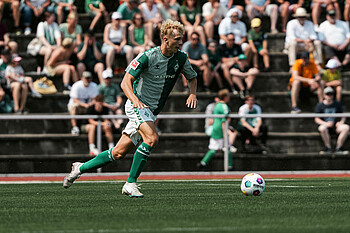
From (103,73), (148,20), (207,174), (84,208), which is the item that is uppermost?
(148,20)

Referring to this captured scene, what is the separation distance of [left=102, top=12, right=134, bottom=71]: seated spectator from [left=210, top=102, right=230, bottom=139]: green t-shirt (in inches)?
129

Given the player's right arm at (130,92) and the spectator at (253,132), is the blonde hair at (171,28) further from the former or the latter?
the spectator at (253,132)

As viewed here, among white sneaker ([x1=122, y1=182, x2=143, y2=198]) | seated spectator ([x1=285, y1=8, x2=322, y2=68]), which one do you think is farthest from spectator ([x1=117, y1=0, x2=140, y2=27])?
white sneaker ([x1=122, y1=182, x2=143, y2=198])

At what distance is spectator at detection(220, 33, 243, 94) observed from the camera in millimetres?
20469

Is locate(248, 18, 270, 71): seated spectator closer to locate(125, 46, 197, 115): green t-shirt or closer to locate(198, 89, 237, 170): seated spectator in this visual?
locate(198, 89, 237, 170): seated spectator

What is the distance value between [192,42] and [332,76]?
3.69 m

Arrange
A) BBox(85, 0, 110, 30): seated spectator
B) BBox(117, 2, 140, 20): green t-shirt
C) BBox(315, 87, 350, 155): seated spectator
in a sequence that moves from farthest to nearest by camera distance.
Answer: BBox(85, 0, 110, 30): seated spectator, BBox(117, 2, 140, 20): green t-shirt, BBox(315, 87, 350, 155): seated spectator

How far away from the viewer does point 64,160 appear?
1806 cm

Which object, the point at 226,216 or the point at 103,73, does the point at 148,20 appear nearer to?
the point at 103,73

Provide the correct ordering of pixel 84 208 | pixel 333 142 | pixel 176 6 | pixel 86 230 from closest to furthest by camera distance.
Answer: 1. pixel 86 230
2. pixel 84 208
3. pixel 333 142
4. pixel 176 6

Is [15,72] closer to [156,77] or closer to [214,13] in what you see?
[214,13]

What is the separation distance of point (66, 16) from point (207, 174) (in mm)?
7206

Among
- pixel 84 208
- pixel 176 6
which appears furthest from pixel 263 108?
pixel 84 208

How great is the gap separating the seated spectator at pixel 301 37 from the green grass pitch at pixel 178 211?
33.5 feet
